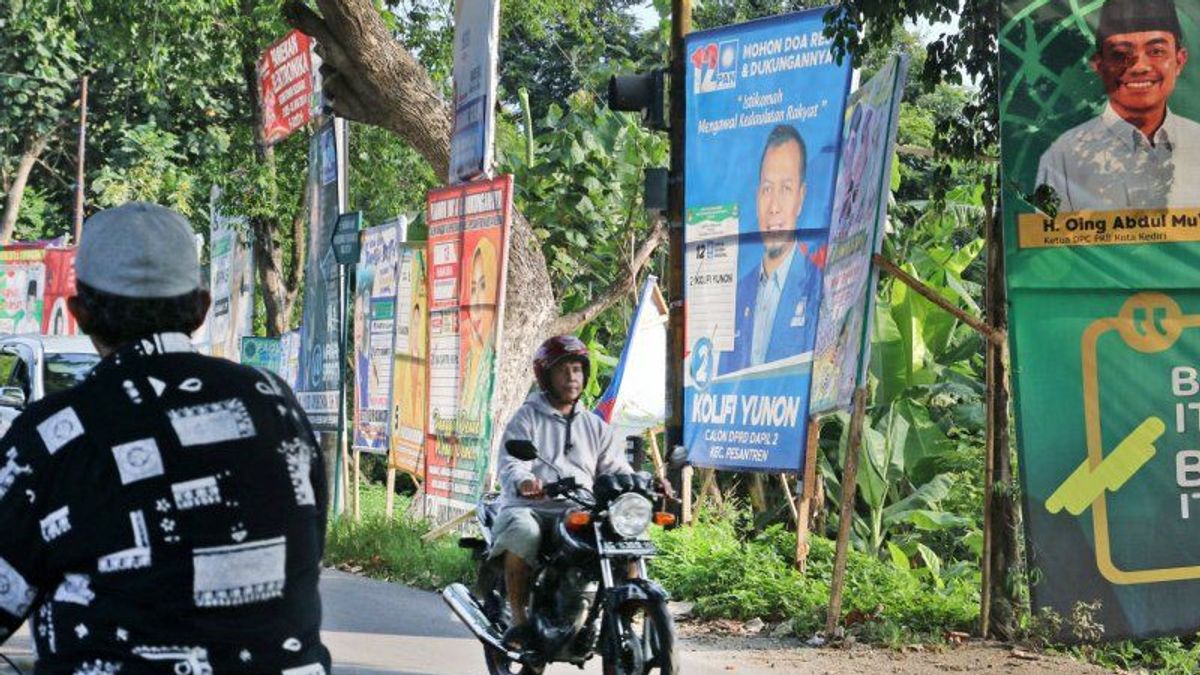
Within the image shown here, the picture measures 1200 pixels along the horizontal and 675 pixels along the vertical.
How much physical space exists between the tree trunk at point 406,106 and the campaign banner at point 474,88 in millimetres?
1174

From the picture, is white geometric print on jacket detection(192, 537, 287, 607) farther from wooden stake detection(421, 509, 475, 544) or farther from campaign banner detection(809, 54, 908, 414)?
wooden stake detection(421, 509, 475, 544)

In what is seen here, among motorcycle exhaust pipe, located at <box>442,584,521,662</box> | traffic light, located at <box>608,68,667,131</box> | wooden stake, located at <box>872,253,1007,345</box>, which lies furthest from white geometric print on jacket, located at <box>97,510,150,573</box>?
traffic light, located at <box>608,68,667,131</box>

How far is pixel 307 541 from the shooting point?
322cm

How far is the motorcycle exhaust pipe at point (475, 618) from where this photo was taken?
859cm

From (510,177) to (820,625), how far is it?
15.8ft

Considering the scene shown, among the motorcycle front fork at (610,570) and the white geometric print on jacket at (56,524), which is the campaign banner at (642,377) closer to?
the motorcycle front fork at (610,570)

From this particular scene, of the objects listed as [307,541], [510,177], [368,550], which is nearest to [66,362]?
[368,550]

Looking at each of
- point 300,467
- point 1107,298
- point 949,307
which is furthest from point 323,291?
point 300,467

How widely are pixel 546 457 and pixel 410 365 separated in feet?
26.7

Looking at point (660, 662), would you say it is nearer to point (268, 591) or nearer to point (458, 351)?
point (268, 591)

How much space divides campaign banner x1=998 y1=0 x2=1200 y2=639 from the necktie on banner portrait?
855cm

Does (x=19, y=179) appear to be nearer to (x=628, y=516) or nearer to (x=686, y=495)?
(x=686, y=495)

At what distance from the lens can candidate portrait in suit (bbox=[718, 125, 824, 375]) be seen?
11.9 metres

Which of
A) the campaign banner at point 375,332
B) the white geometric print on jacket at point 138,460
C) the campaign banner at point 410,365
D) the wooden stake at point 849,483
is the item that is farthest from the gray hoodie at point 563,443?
the campaign banner at point 375,332
